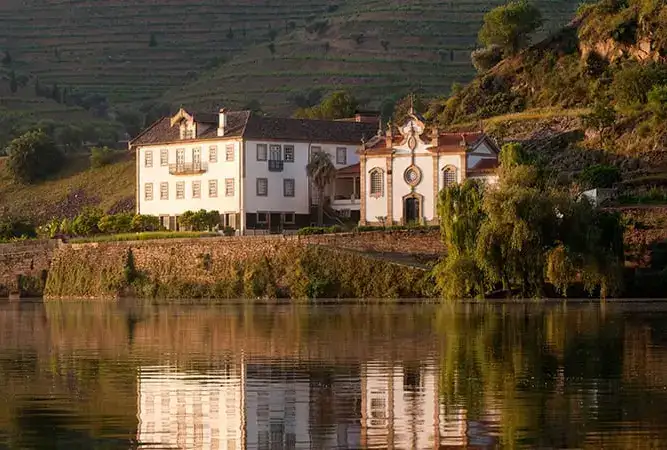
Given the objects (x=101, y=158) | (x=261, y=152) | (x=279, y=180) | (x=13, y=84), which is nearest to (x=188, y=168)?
(x=261, y=152)

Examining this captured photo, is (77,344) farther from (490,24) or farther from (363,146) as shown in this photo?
(490,24)

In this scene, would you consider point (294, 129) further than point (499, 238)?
Yes

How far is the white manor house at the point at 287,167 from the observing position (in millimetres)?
88438

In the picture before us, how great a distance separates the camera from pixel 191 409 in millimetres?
30781

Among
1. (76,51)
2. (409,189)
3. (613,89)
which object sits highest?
(76,51)

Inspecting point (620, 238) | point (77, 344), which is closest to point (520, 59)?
point (620, 238)

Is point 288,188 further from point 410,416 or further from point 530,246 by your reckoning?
point 410,416

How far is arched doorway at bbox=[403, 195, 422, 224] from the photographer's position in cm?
8856

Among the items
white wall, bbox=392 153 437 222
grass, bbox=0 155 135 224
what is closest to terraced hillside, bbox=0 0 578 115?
grass, bbox=0 155 135 224

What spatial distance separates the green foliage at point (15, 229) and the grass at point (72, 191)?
16.1 feet

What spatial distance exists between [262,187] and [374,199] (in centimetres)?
884

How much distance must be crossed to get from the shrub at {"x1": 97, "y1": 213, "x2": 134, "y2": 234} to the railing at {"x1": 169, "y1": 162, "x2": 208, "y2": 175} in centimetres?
399

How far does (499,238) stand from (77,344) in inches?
963

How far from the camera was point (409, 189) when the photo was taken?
88688mm
